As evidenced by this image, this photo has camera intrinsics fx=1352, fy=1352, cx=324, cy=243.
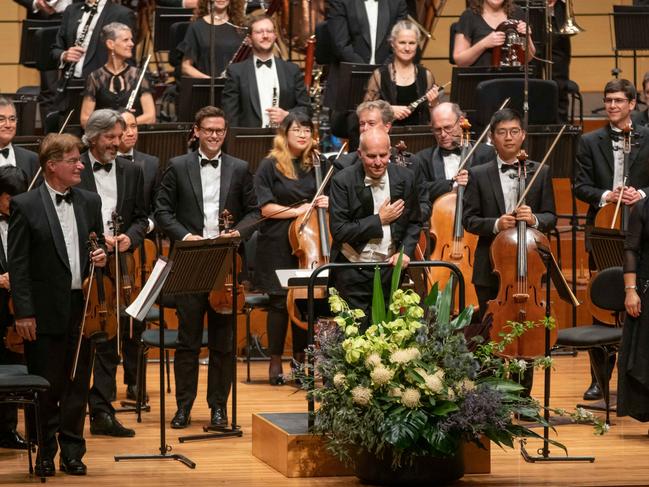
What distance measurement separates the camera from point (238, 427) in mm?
6180

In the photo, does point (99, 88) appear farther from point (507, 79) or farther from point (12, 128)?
point (507, 79)

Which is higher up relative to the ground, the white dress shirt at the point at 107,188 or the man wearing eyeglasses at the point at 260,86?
the man wearing eyeglasses at the point at 260,86

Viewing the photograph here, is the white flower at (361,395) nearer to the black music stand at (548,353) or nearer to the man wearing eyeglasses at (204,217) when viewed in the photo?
the black music stand at (548,353)

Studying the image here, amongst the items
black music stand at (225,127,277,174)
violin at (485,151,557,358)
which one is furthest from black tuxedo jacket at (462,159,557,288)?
black music stand at (225,127,277,174)

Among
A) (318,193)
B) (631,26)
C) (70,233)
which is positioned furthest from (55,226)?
(631,26)

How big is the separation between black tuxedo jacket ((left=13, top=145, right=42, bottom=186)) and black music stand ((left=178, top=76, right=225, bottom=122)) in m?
1.66

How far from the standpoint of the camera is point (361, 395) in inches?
190

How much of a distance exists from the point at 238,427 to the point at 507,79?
3.04 metres

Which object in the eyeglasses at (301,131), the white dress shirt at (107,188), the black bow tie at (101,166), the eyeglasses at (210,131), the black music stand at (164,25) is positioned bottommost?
the white dress shirt at (107,188)

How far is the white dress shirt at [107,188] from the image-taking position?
20.4 ft

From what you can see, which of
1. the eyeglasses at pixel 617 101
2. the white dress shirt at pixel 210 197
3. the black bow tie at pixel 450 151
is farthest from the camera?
the black bow tie at pixel 450 151

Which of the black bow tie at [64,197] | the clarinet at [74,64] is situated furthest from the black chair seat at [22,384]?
the clarinet at [74,64]

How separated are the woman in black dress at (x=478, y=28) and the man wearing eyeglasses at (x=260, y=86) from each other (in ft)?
3.84

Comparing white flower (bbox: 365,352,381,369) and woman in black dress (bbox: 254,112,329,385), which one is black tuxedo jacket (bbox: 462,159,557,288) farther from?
white flower (bbox: 365,352,381,369)
